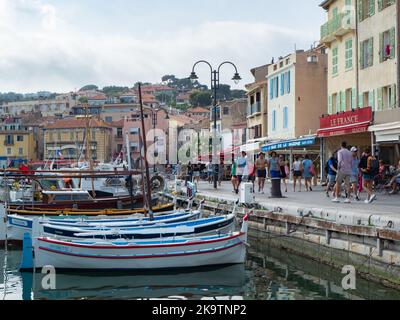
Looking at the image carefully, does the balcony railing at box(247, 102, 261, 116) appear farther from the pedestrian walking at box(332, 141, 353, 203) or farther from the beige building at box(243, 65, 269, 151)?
the pedestrian walking at box(332, 141, 353, 203)

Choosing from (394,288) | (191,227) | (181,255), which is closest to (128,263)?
(181,255)

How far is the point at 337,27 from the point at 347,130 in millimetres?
8478

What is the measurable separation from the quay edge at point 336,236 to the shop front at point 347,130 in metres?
8.31

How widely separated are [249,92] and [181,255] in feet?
148

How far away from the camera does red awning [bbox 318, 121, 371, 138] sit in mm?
29916

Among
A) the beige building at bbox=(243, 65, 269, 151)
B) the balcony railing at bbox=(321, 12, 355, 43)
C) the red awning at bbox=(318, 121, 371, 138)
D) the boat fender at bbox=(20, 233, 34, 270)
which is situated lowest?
the boat fender at bbox=(20, 233, 34, 270)

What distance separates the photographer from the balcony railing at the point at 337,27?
36.8 meters

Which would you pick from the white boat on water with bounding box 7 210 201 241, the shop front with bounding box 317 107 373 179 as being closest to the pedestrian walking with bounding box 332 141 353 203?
the white boat on water with bounding box 7 210 201 241

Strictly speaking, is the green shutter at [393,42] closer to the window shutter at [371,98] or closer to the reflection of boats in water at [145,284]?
the window shutter at [371,98]

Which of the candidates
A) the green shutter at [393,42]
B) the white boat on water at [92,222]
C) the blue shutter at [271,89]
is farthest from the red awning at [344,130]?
the blue shutter at [271,89]

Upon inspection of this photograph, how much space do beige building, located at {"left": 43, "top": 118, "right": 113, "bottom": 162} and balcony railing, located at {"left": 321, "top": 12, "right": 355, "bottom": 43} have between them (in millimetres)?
73549

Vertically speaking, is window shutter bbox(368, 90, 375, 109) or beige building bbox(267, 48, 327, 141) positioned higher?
beige building bbox(267, 48, 327, 141)

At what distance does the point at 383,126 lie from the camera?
87.6ft

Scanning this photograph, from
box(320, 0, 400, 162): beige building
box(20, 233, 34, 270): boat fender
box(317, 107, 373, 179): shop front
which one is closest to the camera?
box(20, 233, 34, 270): boat fender
